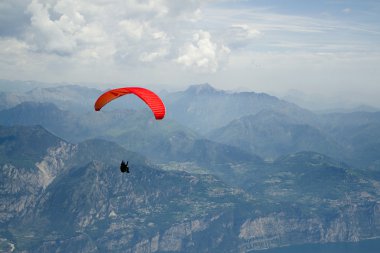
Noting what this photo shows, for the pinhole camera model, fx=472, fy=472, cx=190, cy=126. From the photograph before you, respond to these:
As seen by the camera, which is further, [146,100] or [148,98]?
[148,98]

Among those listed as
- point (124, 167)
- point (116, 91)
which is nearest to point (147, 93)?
point (116, 91)

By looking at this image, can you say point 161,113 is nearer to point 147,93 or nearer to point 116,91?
point 147,93

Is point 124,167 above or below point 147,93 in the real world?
below

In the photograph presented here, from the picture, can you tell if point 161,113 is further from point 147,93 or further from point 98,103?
point 98,103

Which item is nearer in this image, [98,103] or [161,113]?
[161,113]

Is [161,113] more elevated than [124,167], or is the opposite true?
[161,113]

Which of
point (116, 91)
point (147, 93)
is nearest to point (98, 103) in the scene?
point (116, 91)

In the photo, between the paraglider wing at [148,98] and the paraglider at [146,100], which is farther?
the paraglider wing at [148,98]

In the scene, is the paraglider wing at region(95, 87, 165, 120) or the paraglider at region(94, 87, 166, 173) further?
the paraglider wing at region(95, 87, 165, 120)

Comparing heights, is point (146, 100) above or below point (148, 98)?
below
